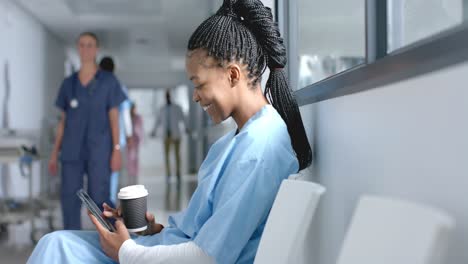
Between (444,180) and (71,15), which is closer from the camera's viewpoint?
(444,180)

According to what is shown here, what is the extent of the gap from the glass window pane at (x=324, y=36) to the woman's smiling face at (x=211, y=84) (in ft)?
2.38

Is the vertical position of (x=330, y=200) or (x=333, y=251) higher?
(x=330, y=200)

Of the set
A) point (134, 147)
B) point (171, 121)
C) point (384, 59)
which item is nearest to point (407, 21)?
point (384, 59)

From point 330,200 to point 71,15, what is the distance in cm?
523

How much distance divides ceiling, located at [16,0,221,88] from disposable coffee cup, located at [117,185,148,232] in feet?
8.87

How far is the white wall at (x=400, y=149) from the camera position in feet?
1.76

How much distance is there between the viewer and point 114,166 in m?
2.57

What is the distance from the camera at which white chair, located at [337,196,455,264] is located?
0.41 m

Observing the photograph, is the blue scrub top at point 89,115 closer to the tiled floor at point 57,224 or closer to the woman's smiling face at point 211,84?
the tiled floor at point 57,224

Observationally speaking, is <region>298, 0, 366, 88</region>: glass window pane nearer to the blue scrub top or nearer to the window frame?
the window frame

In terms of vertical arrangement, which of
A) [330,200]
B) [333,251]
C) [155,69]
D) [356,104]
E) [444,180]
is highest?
[155,69]

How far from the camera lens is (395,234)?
48cm

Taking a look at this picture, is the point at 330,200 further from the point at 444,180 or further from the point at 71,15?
the point at 71,15

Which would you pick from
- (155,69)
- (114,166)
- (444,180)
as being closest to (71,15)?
(114,166)
